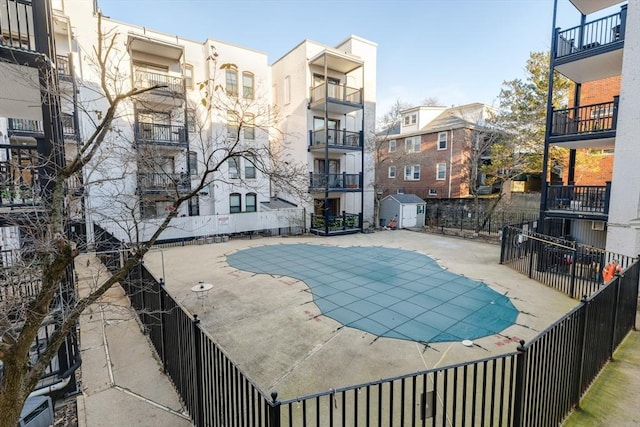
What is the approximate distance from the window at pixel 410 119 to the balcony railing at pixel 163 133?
21408 mm

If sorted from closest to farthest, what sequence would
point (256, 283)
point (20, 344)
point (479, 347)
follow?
point (20, 344)
point (479, 347)
point (256, 283)

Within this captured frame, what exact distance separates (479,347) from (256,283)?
638 cm

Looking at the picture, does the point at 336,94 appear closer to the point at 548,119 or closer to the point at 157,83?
the point at 157,83

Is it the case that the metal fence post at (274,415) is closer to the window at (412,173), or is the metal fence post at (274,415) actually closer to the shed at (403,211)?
the shed at (403,211)

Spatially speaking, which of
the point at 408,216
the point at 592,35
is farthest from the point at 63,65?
the point at 592,35

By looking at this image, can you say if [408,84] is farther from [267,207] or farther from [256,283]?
[256,283]

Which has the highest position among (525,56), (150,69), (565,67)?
(525,56)

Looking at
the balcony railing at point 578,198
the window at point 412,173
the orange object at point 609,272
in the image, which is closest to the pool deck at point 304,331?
the orange object at point 609,272

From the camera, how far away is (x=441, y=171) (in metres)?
26.2

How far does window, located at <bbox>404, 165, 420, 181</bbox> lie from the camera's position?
2835cm

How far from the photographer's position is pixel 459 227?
2261 centimetres

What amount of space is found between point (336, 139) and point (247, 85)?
6843 mm

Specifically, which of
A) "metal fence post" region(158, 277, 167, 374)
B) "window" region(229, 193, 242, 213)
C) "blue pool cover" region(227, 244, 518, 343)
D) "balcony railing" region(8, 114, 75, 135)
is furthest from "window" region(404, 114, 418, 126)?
"metal fence post" region(158, 277, 167, 374)

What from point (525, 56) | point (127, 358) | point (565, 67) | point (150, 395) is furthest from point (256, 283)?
point (525, 56)
